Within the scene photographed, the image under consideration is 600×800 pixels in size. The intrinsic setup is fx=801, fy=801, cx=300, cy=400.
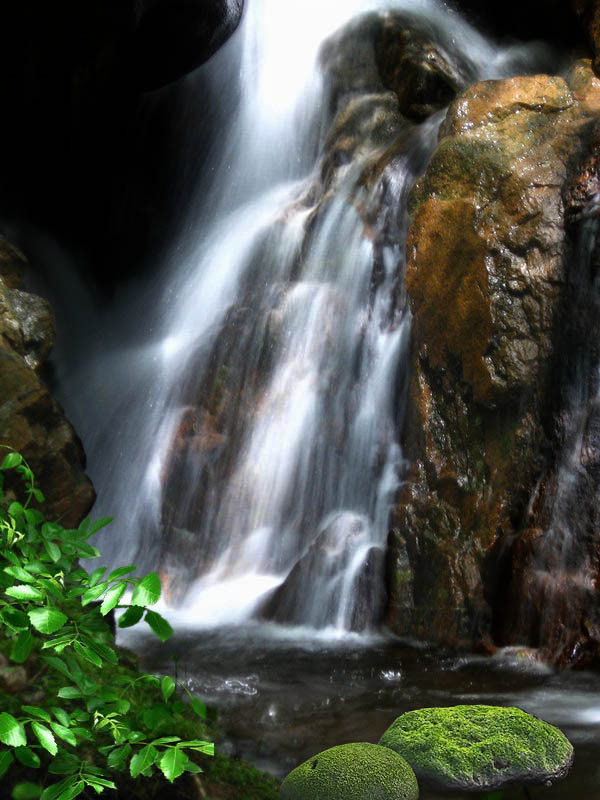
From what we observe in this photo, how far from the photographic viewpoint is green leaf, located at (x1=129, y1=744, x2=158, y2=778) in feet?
6.66

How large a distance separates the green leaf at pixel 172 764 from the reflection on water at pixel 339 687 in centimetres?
155

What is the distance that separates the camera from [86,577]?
2455 millimetres

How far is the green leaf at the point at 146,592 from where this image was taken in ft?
6.59

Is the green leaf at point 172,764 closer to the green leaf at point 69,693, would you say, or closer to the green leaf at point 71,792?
the green leaf at point 71,792

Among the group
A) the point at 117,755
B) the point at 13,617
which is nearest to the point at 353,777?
the point at 117,755

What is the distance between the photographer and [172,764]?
78.4 inches

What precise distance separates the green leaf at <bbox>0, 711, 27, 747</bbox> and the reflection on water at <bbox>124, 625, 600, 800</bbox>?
1.88 metres

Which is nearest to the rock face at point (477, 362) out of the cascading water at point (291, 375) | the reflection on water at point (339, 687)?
the cascading water at point (291, 375)

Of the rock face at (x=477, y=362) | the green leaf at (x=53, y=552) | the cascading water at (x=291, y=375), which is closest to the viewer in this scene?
the green leaf at (x=53, y=552)

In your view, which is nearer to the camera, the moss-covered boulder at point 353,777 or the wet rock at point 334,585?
the moss-covered boulder at point 353,777

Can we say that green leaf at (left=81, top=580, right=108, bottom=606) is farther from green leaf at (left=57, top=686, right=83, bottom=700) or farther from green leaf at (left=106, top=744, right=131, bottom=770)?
green leaf at (left=106, top=744, right=131, bottom=770)

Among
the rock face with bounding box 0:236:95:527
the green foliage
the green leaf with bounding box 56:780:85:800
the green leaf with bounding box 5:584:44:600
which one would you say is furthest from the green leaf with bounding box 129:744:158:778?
the rock face with bounding box 0:236:95:527

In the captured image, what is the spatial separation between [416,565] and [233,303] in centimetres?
395

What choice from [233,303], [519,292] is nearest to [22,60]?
[233,303]
